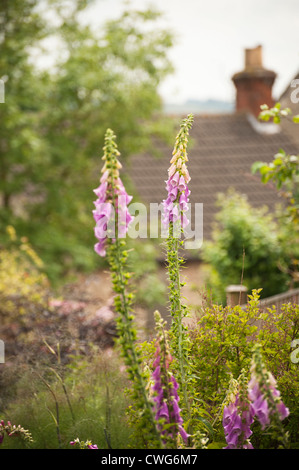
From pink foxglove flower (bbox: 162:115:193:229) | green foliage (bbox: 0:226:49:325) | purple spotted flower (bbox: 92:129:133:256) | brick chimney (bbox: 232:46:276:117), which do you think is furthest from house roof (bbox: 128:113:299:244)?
purple spotted flower (bbox: 92:129:133:256)

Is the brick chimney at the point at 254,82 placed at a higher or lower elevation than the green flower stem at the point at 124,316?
higher

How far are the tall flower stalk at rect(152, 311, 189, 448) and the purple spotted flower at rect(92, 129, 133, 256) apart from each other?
1.12 ft

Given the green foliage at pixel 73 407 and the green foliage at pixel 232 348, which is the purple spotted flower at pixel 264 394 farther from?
the green foliage at pixel 73 407

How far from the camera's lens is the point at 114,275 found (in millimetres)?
2240

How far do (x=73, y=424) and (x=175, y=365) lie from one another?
1.14m

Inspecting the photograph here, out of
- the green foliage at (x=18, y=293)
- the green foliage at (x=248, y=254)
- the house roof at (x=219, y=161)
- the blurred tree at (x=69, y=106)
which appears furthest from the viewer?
the house roof at (x=219, y=161)

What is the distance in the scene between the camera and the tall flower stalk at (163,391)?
2328mm

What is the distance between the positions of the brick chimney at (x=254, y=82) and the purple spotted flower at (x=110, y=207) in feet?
52.7

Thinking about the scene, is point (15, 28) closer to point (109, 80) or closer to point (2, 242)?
point (109, 80)

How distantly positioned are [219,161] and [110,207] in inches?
560

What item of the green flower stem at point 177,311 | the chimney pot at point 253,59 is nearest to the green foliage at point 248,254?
the green flower stem at point 177,311

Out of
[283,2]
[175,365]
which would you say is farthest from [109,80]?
[175,365]

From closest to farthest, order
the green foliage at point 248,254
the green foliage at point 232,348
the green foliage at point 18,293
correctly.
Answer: the green foliage at point 232,348 < the green foliage at point 18,293 < the green foliage at point 248,254

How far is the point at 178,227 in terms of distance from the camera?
271 centimetres
